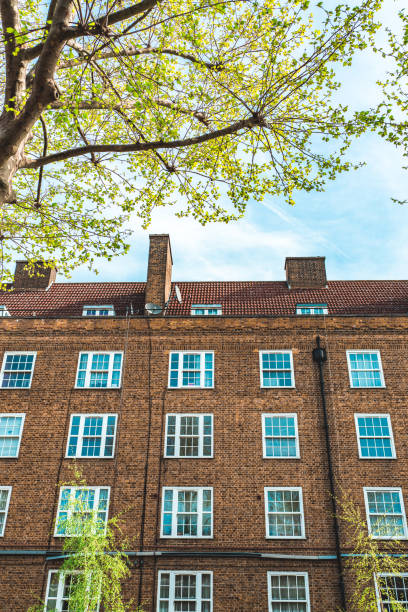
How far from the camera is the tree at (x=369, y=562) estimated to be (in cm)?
1739

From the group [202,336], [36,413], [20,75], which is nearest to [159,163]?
[20,75]

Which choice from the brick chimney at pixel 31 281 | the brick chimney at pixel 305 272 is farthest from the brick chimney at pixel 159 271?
the brick chimney at pixel 305 272

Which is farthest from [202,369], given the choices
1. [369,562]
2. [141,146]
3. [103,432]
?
[141,146]

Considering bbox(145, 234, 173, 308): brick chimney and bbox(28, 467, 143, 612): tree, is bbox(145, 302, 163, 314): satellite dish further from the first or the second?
bbox(28, 467, 143, 612): tree

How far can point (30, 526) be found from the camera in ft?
63.8

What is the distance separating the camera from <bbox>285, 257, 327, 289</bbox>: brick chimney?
90.5 feet

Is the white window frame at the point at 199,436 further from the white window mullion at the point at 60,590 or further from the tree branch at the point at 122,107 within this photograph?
the tree branch at the point at 122,107

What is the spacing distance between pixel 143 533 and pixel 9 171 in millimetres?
13423

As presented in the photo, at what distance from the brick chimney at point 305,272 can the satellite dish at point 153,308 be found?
23.6ft

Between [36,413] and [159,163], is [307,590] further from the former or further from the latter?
[159,163]

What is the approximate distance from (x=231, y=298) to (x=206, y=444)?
7968 millimetres

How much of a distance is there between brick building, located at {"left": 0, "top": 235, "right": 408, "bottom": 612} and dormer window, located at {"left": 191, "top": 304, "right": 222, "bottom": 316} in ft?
4.96

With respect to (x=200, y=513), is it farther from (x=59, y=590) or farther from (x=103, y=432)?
(x=59, y=590)

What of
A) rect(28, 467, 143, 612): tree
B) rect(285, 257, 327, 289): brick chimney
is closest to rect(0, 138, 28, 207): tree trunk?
rect(28, 467, 143, 612): tree
